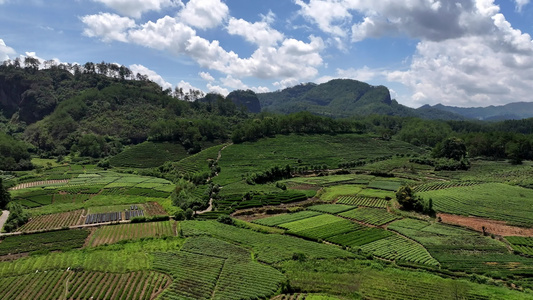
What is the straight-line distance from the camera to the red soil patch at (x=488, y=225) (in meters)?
63.6

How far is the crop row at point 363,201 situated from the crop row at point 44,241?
62.1 metres

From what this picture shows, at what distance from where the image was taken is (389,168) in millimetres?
126938

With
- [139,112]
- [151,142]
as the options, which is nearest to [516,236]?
[151,142]

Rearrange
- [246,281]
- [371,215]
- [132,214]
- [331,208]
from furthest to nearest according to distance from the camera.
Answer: [331,208]
[371,215]
[132,214]
[246,281]

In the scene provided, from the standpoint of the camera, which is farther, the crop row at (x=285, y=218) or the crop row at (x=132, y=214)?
the crop row at (x=132, y=214)

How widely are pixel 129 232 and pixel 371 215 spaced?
5387 centimetres

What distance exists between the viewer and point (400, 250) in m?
54.8

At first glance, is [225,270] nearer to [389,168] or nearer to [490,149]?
[389,168]

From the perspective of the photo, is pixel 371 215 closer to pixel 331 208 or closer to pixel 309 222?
pixel 331 208

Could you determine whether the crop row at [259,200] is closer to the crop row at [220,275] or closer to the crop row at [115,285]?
the crop row at [220,275]

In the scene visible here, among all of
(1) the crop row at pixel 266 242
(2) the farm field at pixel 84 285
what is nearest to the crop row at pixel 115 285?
(2) the farm field at pixel 84 285

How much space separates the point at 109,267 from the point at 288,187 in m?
64.0

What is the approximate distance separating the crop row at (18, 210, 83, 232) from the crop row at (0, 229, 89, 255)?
431cm

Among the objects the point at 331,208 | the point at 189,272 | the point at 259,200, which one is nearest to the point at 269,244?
the point at 189,272
